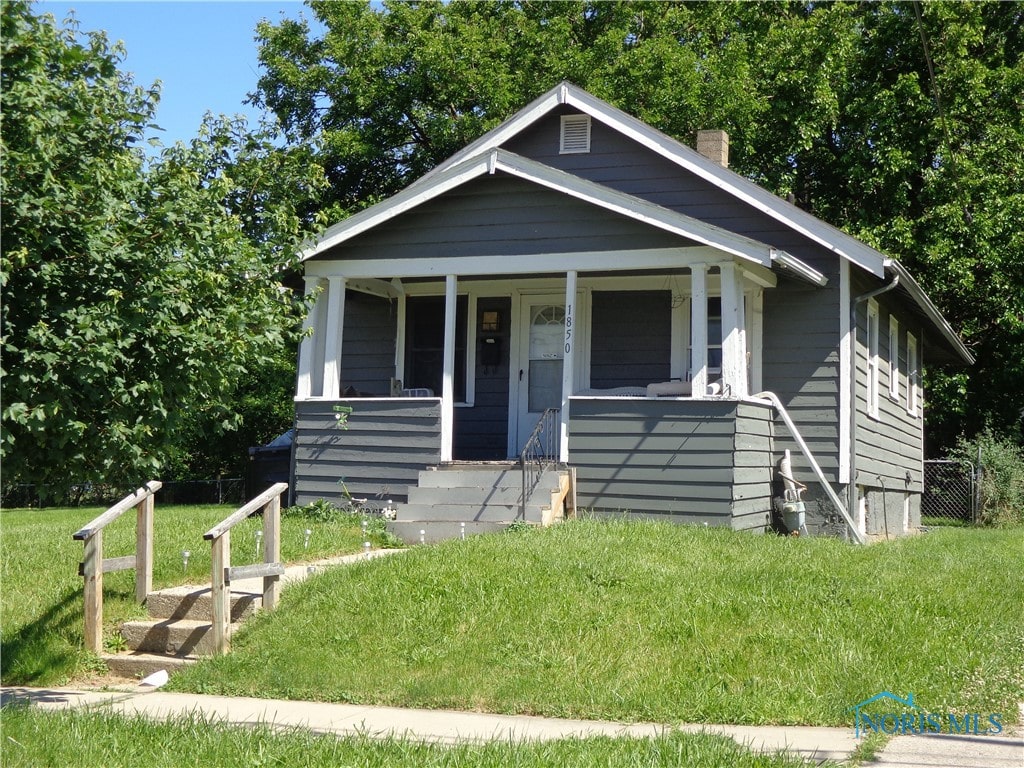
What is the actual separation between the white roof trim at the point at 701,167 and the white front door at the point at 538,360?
7.66 feet

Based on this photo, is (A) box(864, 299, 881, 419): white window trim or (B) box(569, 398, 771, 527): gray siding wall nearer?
(B) box(569, 398, 771, 527): gray siding wall

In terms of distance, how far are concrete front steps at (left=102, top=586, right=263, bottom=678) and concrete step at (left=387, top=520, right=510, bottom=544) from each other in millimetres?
3456

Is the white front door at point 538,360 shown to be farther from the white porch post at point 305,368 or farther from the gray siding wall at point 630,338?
the white porch post at point 305,368

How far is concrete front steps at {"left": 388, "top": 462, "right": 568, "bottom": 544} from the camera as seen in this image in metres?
12.5

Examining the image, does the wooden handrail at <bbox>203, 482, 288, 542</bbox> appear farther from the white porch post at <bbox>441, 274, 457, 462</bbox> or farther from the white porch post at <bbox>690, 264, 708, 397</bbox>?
the white porch post at <bbox>690, 264, 708, 397</bbox>

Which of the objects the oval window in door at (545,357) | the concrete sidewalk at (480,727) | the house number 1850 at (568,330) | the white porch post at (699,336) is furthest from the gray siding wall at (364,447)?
the concrete sidewalk at (480,727)

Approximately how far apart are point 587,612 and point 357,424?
21.7 ft

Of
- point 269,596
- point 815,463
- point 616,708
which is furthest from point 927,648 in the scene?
point 815,463

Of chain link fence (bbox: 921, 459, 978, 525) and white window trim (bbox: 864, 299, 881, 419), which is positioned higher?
white window trim (bbox: 864, 299, 881, 419)

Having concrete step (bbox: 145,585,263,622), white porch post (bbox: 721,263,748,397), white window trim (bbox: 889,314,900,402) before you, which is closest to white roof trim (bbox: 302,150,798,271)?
white porch post (bbox: 721,263,748,397)

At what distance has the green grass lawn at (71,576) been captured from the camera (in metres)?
8.64

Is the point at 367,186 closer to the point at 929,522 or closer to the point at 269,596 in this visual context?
the point at 929,522

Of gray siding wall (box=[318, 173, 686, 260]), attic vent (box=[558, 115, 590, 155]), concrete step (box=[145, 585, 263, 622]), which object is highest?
attic vent (box=[558, 115, 590, 155])

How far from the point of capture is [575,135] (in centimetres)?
1574
